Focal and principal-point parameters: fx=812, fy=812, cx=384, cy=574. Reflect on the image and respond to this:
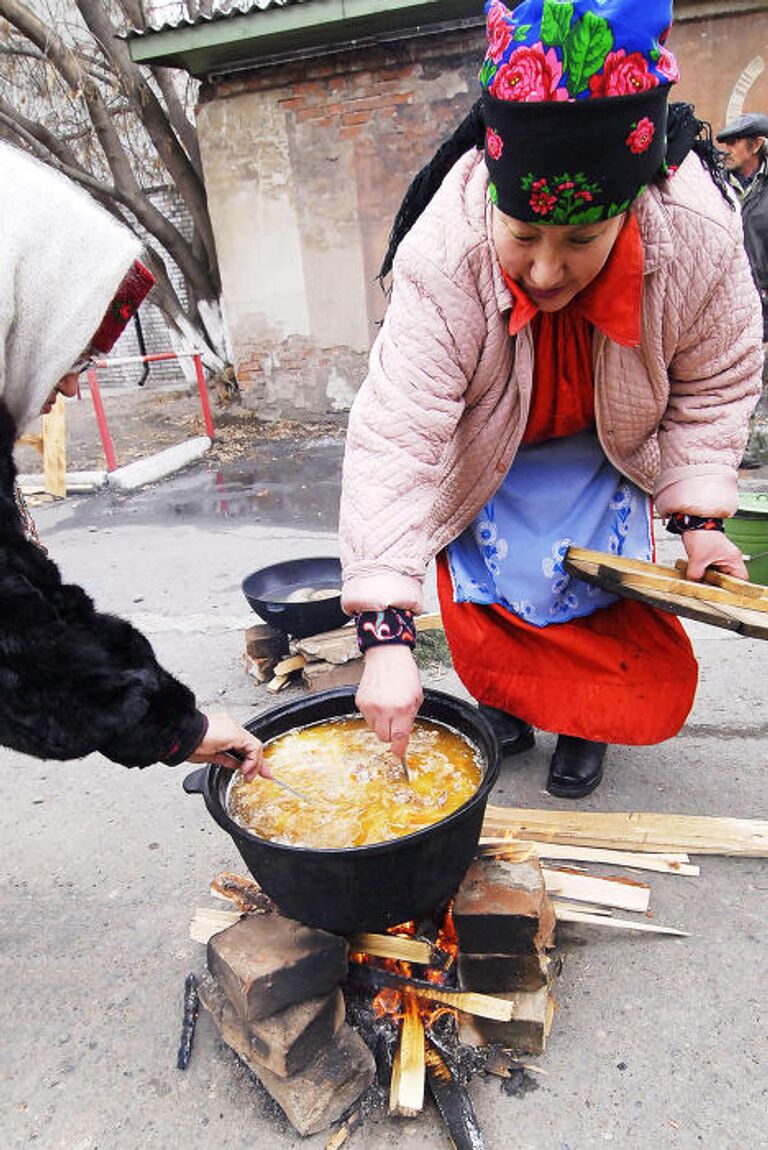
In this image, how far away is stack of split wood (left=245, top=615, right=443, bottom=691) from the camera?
3607 millimetres

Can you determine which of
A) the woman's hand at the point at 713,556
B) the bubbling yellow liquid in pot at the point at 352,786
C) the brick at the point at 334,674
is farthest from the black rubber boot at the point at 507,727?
the woman's hand at the point at 713,556

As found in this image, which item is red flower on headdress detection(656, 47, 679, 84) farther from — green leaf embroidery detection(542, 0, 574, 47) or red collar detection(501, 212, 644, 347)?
red collar detection(501, 212, 644, 347)

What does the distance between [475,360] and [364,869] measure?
50.3 inches

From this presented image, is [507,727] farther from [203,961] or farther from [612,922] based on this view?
[203,961]

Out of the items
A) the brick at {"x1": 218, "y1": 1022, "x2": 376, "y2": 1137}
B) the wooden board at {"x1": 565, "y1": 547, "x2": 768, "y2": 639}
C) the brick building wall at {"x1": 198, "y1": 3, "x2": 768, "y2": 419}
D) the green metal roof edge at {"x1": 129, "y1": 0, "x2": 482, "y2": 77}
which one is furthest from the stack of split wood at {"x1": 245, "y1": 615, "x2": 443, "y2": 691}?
the green metal roof edge at {"x1": 129, "y1": 0, "x2": 482, "y2": 77}

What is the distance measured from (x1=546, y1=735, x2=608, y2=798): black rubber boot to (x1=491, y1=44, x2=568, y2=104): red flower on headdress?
6.64ft

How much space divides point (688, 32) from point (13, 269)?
30.2 feet

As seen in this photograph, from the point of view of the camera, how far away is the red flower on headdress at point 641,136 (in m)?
1.64

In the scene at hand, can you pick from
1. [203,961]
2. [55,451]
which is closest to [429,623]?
[203,961]

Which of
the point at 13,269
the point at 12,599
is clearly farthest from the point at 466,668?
the point at 13,269

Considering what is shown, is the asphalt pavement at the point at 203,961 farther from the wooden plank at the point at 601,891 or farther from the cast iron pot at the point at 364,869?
the cast iron pot at the point at 364,869

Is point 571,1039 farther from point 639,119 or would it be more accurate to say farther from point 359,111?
point 359,111

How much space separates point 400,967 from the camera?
212 centimetres

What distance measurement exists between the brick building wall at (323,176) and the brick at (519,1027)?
890 centimetres
